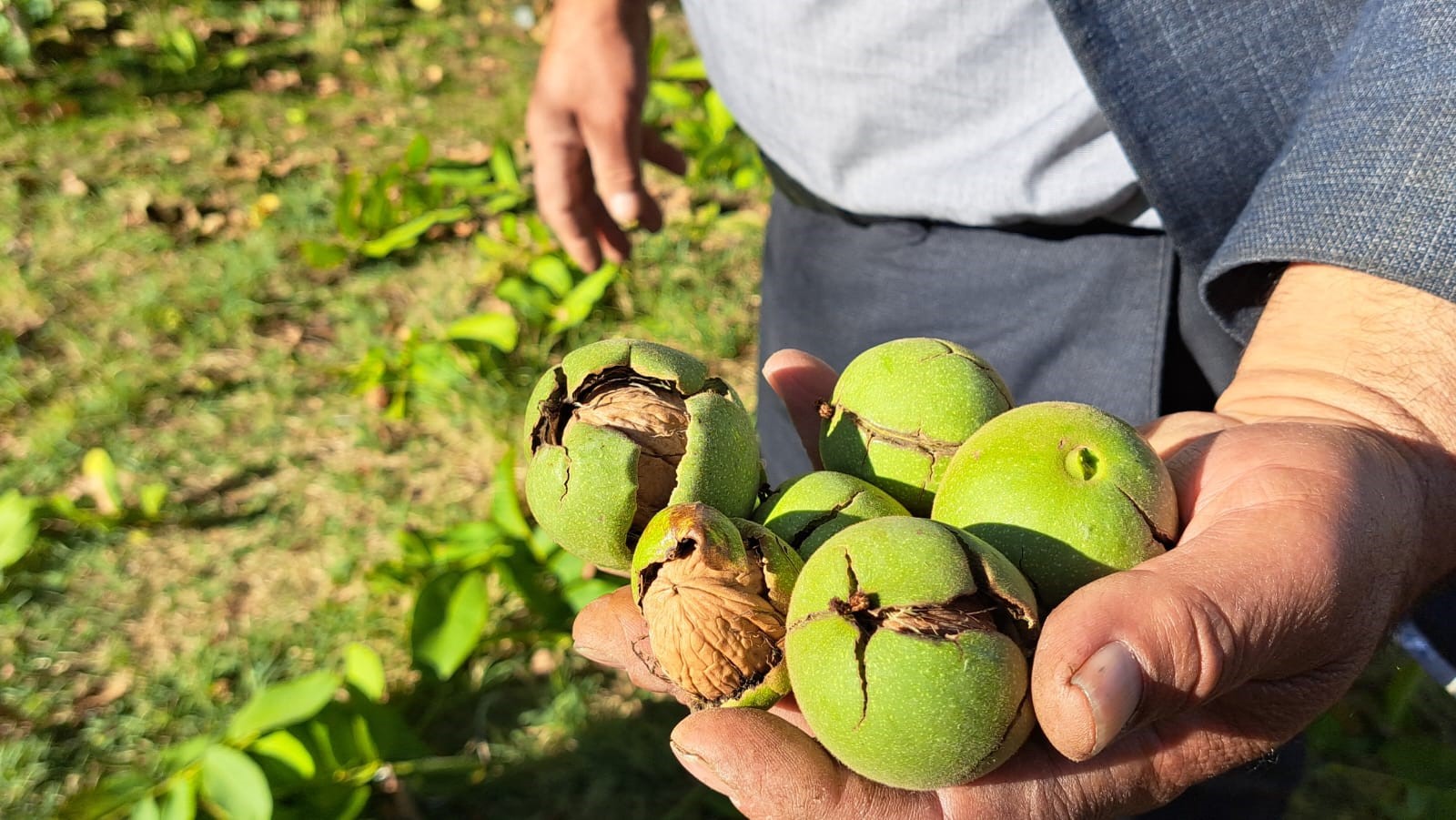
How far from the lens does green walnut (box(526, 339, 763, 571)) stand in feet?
5.80

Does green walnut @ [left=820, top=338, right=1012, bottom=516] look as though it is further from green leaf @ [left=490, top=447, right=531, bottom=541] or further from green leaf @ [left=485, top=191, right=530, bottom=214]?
green leaf @ [left=485, top=191, right=530, bottom=214]

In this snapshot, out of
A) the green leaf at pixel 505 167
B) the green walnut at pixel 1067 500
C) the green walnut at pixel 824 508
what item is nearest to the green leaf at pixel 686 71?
the green leaf at pixel 505 167

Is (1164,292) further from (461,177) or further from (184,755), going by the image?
(461,177)

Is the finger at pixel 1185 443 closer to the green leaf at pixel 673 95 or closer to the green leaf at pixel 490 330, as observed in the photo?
the green leaf at pixel 490 330

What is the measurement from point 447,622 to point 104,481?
1.83m

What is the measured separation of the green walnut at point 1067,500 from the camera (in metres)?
1.58

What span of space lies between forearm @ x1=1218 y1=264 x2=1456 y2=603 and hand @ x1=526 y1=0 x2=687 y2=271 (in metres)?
2.02

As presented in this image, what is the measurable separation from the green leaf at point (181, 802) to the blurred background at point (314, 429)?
17mm

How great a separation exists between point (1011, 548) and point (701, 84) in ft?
18.9

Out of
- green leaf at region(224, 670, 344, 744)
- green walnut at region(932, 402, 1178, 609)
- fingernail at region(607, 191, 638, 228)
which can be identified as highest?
fingernail at region(607, 191, 638, 228)

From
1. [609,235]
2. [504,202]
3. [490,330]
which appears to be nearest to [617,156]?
[609,235]

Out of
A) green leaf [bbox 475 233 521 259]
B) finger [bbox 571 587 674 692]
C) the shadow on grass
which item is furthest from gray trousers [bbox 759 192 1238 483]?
green leaf [bbox 475 233 521 259]

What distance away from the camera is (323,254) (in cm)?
525

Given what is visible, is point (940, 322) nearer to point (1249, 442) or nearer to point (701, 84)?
point (1249, 442)
